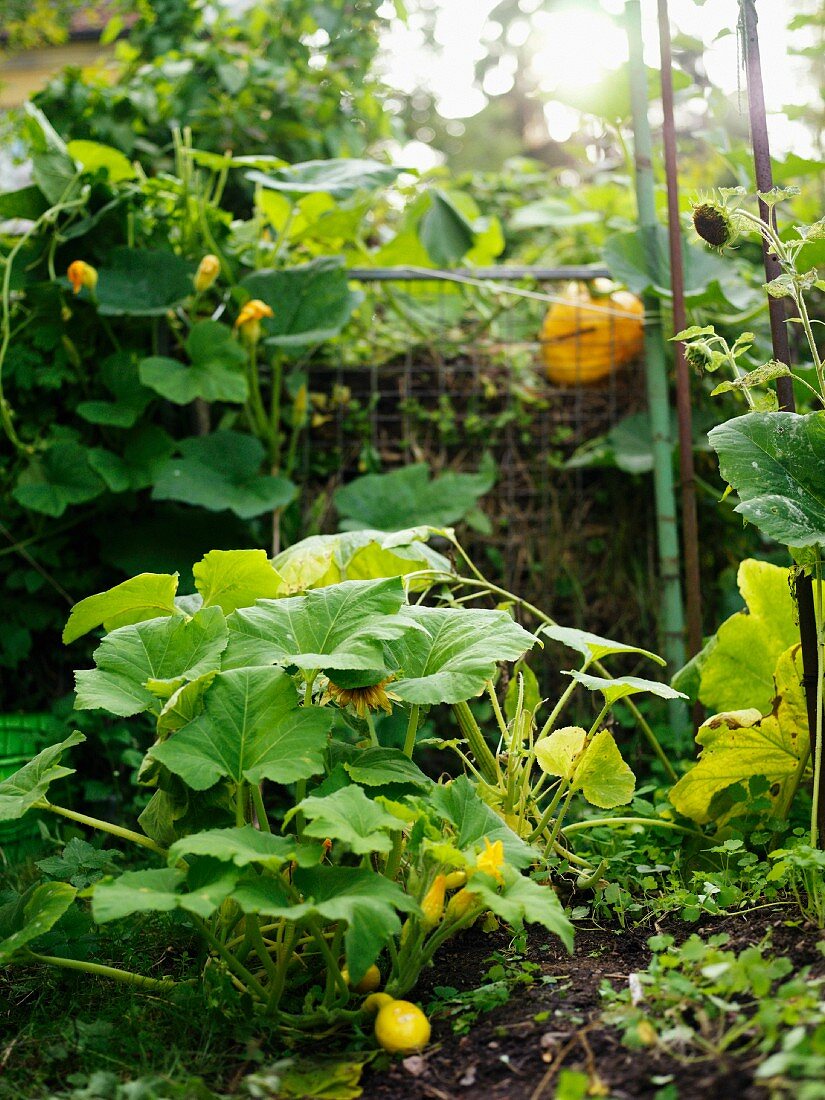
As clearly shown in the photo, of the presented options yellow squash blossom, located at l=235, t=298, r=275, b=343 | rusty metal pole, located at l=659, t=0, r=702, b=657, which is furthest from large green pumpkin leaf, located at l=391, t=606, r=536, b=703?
yellow squash blossom, located at l=235, t=298, r=275, b=343

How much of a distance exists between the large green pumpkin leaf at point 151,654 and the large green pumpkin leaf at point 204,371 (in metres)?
1.08

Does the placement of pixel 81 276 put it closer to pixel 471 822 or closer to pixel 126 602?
pixel 126 602

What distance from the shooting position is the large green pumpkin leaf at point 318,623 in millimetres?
1341

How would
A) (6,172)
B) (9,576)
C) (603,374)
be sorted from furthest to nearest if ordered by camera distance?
(6,172) < (603,374) < (9,576)

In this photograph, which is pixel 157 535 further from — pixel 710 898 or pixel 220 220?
pixel 710 898

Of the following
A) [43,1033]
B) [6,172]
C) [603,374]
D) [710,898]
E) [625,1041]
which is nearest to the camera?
[625,1041]

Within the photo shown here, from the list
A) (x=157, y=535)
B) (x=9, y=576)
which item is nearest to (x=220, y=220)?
(x=157, y=535)

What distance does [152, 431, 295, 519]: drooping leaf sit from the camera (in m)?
2.39

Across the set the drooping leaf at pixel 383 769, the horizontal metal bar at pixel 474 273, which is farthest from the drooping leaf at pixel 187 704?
the horizontal metal bar at pixel 474 273

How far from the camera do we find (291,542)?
269cm

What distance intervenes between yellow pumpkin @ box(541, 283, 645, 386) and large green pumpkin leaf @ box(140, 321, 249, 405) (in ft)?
3.14

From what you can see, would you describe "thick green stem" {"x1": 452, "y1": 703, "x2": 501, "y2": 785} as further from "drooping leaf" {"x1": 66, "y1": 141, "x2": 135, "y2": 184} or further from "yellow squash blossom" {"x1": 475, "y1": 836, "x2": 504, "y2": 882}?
"drooping leaf" {"x1": 66, "y1": 141, "x2": 135, "y2": 184}

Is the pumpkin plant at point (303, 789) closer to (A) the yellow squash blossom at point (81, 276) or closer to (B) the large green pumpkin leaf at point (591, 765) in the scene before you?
(B) the large green pumpkin leaf at point (591, 765)

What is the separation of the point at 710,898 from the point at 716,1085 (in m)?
0.55
